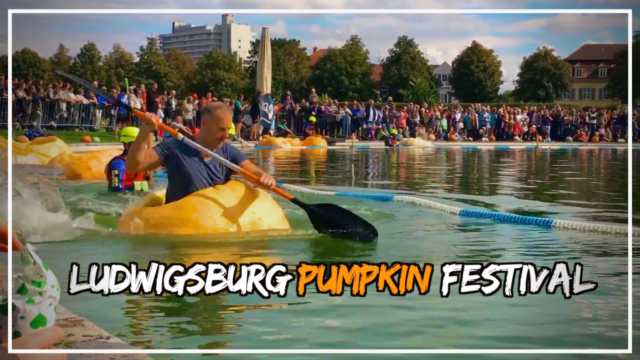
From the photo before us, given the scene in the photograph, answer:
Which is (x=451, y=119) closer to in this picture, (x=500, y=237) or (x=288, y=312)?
(x=500, y=237)

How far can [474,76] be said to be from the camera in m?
51.8

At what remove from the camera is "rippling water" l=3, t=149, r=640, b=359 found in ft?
18.8

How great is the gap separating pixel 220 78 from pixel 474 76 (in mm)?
19372

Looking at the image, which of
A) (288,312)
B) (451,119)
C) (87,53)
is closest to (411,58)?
(451,119)

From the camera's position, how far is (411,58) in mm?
54281

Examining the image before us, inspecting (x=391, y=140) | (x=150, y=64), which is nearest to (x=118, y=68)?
(x=150, y=64)

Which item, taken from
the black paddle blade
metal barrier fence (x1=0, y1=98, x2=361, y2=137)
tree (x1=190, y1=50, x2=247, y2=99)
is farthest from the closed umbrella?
tree (x1=190, y1=50, x2=247, y2=99)

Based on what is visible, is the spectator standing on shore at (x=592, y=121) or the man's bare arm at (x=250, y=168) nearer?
the man's bare arm at (x=250, y=168)

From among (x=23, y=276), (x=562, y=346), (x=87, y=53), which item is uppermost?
(x=87, y=53)

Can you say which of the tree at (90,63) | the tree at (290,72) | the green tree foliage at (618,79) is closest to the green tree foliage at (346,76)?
the tree at (290,72)

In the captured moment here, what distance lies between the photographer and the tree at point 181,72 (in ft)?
171

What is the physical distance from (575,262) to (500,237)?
171 cm

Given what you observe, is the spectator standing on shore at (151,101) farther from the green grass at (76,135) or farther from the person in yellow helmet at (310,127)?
the person in yellow helmet at (310,127)

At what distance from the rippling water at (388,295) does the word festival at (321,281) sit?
0.26ft
